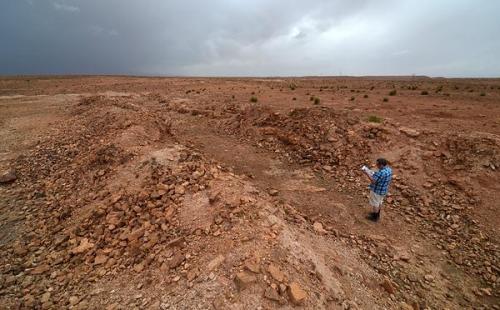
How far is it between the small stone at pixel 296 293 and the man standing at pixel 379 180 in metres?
3.26

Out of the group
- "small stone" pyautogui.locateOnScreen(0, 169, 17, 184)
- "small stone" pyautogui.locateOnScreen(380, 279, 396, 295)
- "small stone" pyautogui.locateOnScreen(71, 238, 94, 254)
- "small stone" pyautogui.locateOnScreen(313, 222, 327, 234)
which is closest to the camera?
"small stone" pyautogui.locateOnScreen(380, 279, 396, 295)

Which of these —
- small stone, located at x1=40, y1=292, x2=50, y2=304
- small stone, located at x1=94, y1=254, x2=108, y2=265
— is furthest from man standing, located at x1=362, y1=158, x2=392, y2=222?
small stone, located at x1=40, y1=292, x2=50, y2=304

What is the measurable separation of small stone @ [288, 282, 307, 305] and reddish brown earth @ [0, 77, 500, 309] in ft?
0.06

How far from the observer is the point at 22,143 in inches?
406

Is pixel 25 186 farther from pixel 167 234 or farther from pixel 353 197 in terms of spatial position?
pixel 353 197

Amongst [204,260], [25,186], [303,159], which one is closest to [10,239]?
[25,186]

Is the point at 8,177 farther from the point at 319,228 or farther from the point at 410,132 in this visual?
the point at 410,132

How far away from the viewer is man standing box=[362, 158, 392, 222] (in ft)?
20.1

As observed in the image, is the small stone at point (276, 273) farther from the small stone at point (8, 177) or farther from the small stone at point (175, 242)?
the small stone at point (8, 177)

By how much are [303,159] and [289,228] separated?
15.3ft

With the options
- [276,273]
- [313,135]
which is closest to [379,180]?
[276,273]

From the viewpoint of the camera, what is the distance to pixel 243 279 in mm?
4129

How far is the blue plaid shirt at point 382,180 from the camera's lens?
613cm

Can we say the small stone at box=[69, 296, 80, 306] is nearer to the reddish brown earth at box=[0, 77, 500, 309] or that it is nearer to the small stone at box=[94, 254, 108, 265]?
the reddish brown earth at box=[0, 77, 500, 309]
